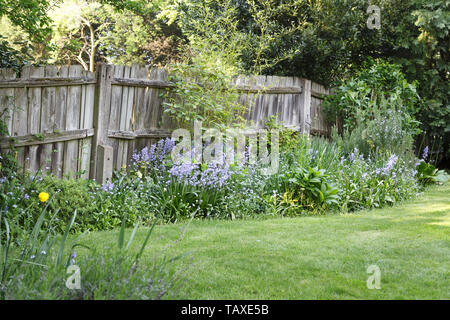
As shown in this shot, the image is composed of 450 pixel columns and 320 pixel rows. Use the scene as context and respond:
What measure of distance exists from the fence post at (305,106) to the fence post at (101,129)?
4.28 metres

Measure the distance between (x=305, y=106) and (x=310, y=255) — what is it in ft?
18.5

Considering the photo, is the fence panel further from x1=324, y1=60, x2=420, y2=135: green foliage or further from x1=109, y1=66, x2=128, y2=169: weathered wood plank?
x1=324, y1=60, x2=420, y2=135: green foliage

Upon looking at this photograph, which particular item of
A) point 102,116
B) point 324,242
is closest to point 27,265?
point 324,242

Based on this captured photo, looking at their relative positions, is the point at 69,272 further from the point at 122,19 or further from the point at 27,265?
the point at 122,19

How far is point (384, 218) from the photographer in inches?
232

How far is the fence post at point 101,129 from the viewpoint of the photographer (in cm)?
623

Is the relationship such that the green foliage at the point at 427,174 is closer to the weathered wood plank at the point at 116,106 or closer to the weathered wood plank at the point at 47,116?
the weathered wood plank at the point at 116,106

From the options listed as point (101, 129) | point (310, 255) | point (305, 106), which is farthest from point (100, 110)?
point (305, 106)

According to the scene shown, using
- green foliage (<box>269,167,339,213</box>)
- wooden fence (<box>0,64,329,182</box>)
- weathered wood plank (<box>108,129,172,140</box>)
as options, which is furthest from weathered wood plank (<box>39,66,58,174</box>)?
green foliage (<box>269,167,339,213</box>)

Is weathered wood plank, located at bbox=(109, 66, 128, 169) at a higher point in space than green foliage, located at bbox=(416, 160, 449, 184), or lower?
higher

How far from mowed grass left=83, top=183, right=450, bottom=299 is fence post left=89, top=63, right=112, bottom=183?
4.92 ft

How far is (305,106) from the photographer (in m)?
9.42

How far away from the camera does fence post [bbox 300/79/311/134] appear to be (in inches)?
368
